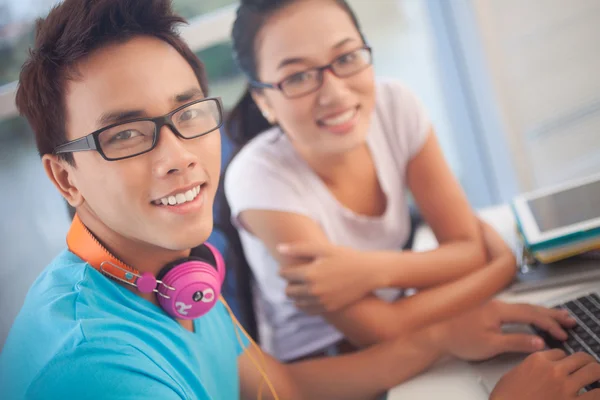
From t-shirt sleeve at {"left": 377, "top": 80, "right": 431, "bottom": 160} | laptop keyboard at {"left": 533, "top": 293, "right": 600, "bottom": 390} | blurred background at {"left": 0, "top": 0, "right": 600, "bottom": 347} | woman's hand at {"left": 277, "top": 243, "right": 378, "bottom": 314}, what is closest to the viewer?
laptop keyboard at {"left": 533, "top": 293, "right": 600, "bottom": 390}

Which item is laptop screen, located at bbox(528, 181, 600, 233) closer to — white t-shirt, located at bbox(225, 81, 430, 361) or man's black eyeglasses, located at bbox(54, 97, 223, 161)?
white t-shirt, located at bbox(225, 81, 430, 361)

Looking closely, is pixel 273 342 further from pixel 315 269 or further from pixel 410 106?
pixel 410 106

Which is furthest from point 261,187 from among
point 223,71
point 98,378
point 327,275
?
point 98,378

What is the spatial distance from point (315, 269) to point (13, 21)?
598 millimetres

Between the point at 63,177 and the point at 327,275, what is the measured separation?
499 mm

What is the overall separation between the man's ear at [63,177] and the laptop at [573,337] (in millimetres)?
608

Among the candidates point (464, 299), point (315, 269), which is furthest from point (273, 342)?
point (464, 299)

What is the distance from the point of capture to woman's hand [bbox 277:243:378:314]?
106 cm

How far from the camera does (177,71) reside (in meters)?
0.75

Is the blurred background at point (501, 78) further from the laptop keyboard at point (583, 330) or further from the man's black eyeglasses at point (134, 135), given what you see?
the man's black eyeglasses at point (134, 135)

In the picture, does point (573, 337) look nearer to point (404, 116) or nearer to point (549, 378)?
point (549, 378)

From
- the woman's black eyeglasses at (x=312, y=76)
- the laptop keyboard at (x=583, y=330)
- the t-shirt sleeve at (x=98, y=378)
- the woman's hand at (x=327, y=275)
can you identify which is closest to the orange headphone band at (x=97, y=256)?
the t-shirt sleeve at (x=98, y=378)

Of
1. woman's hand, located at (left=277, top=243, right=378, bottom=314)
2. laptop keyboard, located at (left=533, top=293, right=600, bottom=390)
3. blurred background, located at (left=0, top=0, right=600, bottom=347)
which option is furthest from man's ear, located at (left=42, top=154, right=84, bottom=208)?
blurred background, located at (left=0, top=0, right=600, bottom=347)

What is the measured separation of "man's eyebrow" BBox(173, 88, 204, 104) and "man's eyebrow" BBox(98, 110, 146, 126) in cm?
5
